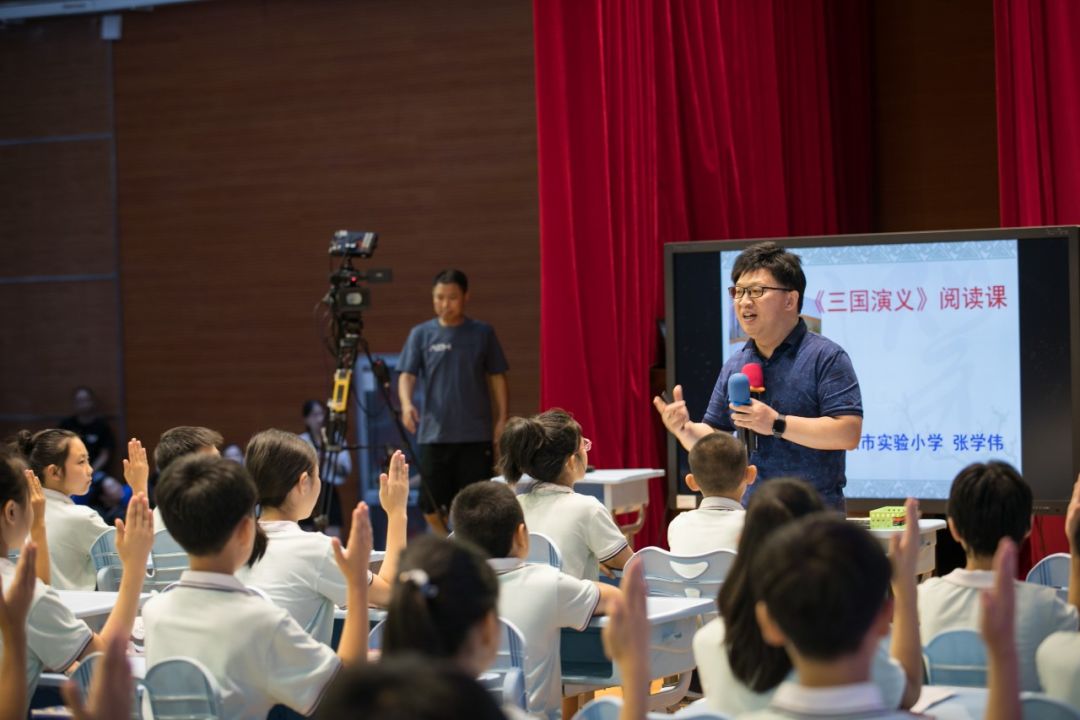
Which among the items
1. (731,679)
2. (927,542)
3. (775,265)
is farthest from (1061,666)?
(927,542)

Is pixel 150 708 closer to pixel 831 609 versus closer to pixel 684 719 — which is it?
pixel 684 719

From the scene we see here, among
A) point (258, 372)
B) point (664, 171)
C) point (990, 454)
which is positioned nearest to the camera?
point (990, 454)

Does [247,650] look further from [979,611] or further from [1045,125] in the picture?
[1045,125]

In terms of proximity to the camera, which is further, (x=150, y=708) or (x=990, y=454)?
(x=990, y=454)

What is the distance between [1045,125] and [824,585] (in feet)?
14.4

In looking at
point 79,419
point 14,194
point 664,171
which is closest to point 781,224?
point 664,171

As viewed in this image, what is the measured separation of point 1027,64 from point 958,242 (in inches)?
35.9

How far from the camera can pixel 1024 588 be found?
2.41 m

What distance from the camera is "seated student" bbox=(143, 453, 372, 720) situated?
234cm

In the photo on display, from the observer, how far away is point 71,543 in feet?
13.1

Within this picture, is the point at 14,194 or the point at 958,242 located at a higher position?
the point at 14,194

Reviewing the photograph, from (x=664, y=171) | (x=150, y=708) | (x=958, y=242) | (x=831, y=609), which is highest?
(x=664, y=171)

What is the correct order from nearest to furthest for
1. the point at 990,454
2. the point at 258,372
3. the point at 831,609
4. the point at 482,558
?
the point at 831,609 → the point at 482,558 → the point at 990,454 → the point at 258,372

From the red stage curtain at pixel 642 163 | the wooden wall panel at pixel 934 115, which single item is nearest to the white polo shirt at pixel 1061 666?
the red stage curtain at pixel 642 163
